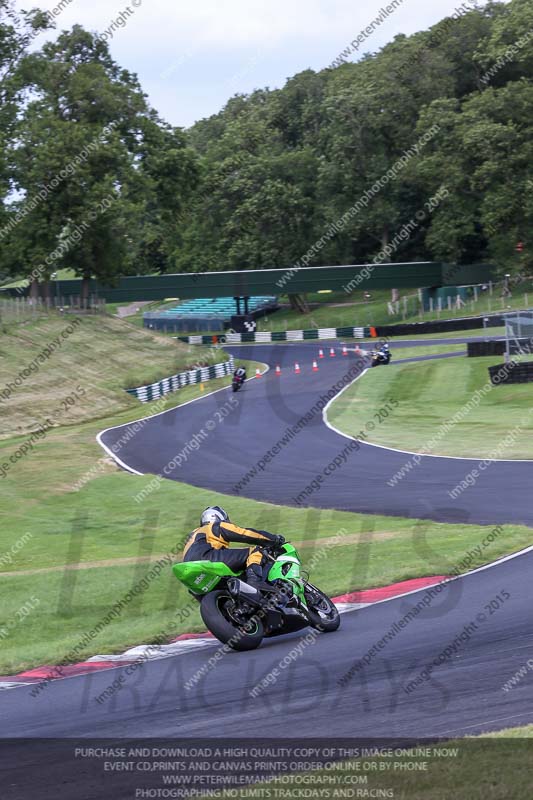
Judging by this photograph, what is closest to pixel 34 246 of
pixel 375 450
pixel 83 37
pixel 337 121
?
pixel 83 37

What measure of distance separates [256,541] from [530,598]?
10.1 ft

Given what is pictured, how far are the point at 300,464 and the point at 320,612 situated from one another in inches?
568

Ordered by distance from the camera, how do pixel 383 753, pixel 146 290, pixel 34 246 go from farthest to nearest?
pixel 146 290 < pixel 34 246 < pixel 383 753

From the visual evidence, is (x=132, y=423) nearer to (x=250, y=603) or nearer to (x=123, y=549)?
(x=123, y=549)

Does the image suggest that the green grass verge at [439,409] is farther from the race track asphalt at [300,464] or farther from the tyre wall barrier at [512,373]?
the race track asphalt at [300,464]

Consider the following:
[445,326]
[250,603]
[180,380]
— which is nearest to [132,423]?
[180,380]

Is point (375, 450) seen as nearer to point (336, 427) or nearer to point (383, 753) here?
point (336, 427)

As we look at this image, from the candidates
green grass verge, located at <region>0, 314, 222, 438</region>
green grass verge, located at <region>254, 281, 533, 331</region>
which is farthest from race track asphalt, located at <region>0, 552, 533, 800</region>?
green grass verge, located at <region>254, 281, 533, 331</region>

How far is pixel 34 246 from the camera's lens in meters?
62.9

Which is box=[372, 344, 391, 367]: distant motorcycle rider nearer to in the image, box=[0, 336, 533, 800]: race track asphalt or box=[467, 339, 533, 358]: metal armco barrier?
box=[467, 339, 533, 358]: metal armco barrier

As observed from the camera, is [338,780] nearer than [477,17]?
Yes

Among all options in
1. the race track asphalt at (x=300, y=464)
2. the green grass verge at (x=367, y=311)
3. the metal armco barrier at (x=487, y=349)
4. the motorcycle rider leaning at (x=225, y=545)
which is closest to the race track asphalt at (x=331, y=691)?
the motorcycle rider leaning at (x=225, y=545)

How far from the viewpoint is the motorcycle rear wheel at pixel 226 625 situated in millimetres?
10352

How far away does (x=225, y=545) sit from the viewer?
1094 centimetres
